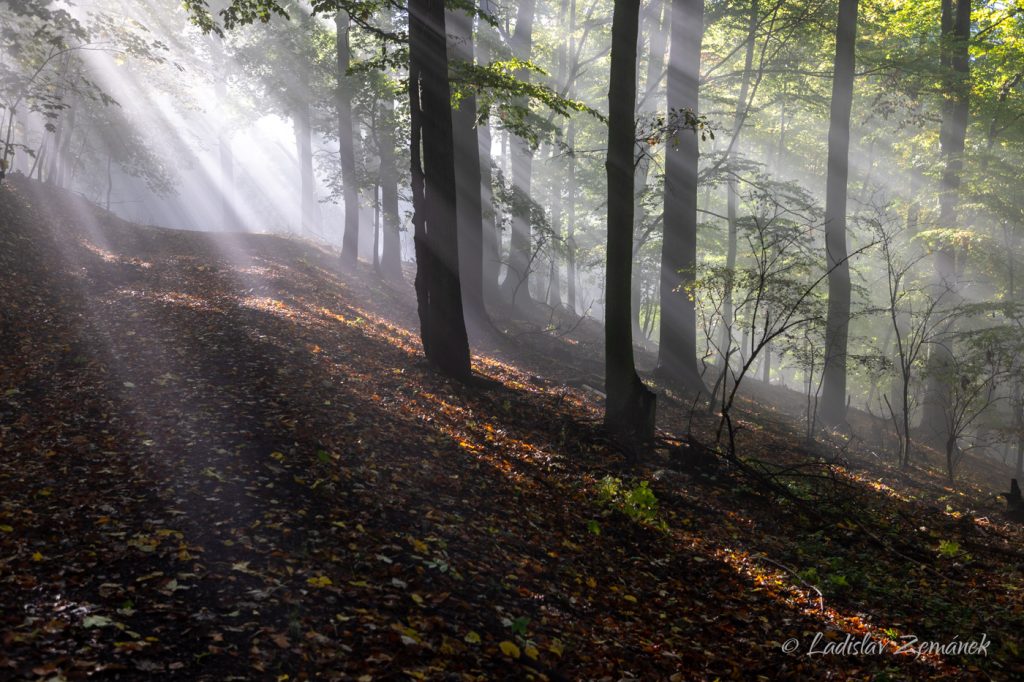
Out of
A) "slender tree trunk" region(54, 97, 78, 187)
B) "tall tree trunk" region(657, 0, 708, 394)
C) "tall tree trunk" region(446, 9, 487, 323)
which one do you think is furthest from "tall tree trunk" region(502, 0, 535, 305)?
"slender tree trunk" region(54, 97, 78, 187)

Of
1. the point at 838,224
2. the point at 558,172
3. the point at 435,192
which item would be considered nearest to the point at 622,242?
the point at 435,192

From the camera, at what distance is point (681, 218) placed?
46.7 ft

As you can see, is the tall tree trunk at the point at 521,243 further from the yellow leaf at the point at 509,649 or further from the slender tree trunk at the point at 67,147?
the yellow leaf at the point at 509,649

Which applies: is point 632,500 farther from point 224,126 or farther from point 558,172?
point 224,126

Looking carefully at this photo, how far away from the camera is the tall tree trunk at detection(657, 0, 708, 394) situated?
14.0m

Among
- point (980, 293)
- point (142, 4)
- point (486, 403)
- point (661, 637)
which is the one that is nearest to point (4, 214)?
point (486, 403)

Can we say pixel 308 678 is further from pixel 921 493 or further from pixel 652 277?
pixel 652 277

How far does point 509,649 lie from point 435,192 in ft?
22.9

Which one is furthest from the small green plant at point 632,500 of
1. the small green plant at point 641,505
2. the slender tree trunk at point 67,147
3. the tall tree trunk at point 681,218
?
the slender tree trunk at point 67,147

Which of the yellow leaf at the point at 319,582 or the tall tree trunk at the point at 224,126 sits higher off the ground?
the tall tree trunk at the point at 224,126

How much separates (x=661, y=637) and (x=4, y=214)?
15.6 metres

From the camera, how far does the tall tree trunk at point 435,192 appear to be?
9008mm

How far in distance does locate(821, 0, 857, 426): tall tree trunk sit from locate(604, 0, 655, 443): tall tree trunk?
8103 millimetres

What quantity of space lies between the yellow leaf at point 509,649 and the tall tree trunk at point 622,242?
499 centimetres
